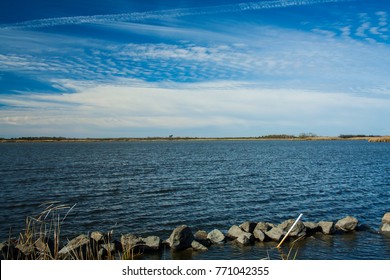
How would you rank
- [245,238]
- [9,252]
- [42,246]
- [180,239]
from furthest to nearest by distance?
[245,238] < [180,239] < [9,252] < [42,246]

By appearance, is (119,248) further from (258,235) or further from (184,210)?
(184,210)

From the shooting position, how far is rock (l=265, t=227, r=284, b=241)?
18.0 m

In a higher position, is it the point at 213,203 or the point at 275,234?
the point at 275,234

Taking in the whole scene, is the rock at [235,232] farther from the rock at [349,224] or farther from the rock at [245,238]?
the rock at [349,224]

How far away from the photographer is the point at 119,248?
16.6 metres

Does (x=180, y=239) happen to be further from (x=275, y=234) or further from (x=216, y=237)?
(x=275, y=234)

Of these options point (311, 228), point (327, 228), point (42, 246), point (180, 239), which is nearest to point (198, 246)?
point (180, 239)

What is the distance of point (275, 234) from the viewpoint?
1803 cm

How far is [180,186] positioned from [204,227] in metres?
15.7

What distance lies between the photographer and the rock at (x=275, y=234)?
18.0 m

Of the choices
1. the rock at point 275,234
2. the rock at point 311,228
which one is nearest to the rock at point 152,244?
the rock at point 275,234

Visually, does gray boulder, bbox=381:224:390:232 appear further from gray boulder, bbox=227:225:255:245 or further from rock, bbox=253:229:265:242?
gray boulder, bbox=227:225:255:245

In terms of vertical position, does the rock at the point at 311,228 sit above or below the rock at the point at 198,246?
above

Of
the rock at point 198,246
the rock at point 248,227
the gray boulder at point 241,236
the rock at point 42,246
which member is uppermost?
the rock at point 42,246
